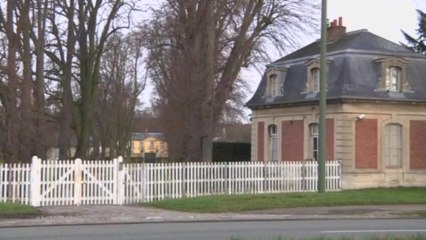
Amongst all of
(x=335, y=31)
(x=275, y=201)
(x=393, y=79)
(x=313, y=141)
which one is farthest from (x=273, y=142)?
(x=275, y=201)

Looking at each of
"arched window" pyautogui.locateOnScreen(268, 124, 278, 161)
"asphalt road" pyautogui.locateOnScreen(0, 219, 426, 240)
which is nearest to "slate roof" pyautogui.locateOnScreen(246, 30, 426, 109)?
"arched window" pyautogui.locateOnScreen(268, 124, 278, 161)

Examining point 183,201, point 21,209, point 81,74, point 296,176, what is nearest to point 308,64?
point 296,176

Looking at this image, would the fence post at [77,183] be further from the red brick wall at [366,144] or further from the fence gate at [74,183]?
the red brick wall at [366,144]

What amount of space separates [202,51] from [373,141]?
9223mm

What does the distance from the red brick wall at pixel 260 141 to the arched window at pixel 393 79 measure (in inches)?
323

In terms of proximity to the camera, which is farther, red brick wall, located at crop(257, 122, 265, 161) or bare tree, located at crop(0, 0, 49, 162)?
red brick wall, located at crop(257, 122, 265, 161)

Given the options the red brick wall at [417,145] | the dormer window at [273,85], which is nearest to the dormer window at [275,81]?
the dormer window at [273,85]

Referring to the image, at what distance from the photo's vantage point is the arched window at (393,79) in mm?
35844

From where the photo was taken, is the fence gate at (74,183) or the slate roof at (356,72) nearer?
the fence gate at (74,183)

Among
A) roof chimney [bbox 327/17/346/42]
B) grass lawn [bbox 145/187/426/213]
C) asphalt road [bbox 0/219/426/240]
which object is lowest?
asphalt road [bbox 0/219/426/240]

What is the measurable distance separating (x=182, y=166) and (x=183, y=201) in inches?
134

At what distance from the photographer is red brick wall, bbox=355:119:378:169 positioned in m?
34.5

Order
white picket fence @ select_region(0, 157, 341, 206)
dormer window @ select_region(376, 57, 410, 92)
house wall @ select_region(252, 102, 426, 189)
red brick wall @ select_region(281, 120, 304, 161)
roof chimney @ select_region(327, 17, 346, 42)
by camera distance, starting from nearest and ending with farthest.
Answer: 1. white picket fence @ select_region(0, 157, 341, 206)
2. house wall @ select_region(252, 102, 426, 189)
3. dormer window @ select_region(376, 57, 410, 92)
4. red brick wall @ select_region(281, 120, 304, 161)
5. roof chimney @ select_region(327, 17, 346, 42)

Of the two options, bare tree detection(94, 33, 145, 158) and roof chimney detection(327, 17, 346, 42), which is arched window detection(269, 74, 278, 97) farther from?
bare tree detection(94, 33, 145, 158)
